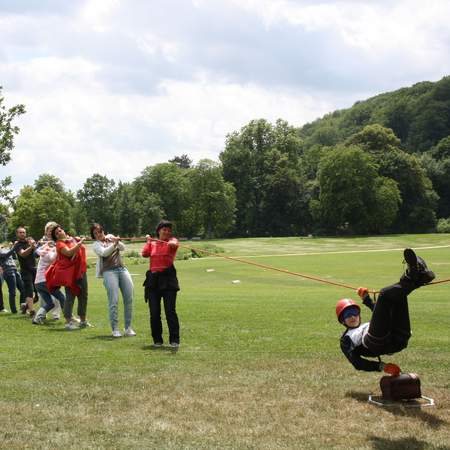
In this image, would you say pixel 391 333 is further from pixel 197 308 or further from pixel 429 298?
pixel 429 298

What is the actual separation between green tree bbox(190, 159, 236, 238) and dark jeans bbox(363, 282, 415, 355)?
10346cm

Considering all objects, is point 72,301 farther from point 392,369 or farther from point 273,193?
point 273,193

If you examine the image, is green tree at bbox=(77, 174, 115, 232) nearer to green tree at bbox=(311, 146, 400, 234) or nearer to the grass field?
green tree at bbox=(311, 146, 400, 234)

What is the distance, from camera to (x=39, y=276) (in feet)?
53.4

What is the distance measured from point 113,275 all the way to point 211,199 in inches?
3862

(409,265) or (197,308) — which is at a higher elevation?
(409,265)

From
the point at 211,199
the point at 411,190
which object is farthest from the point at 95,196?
the point at 411,190

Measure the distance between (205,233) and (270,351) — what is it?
105m

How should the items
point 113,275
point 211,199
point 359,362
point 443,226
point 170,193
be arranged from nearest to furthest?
point 359,362, point 113,275, point 443,226, point 211,199, point 170,193

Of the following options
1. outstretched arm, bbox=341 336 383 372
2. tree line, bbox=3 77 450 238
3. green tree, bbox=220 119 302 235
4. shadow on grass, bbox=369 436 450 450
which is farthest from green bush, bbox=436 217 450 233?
shadow on grass, bbox=369 436 450 450

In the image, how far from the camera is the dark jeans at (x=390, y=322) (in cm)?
758

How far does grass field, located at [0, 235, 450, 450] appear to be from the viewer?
271 inches

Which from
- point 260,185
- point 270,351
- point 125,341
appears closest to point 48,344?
point 125,341

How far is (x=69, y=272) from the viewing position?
1485 centimetres
